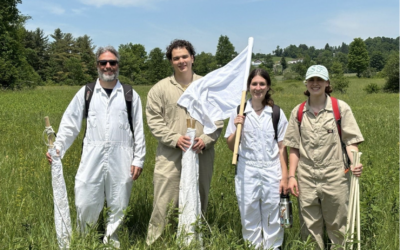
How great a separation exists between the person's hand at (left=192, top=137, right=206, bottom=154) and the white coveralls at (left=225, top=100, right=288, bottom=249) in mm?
408

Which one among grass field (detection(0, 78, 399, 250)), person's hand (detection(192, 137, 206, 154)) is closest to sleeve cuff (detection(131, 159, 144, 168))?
grass field (detection(0, 78, 399, 250))

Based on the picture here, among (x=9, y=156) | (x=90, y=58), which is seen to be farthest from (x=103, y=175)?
(x=90, y=58)

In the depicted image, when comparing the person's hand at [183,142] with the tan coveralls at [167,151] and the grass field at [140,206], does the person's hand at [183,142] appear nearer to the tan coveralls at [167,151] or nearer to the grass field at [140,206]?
the tan coveralls at [167,151]

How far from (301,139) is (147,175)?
11.2 feet

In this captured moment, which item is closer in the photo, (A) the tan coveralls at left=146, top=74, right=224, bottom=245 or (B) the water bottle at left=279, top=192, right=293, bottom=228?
(B) the water bottle at left=279, top=192, right=293, bottom=228

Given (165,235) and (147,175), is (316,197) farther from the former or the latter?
(147,175)

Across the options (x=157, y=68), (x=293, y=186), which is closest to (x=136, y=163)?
(x=293, y=186)

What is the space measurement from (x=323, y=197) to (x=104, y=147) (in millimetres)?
2279

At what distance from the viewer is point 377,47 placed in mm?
189625

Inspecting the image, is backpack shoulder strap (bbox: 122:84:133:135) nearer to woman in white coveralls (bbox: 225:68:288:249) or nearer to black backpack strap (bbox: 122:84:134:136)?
black backpack strap (bbox: 122:84:134:136)

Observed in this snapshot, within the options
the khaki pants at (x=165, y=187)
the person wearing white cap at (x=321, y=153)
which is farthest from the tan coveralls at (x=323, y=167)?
the khaki pants at (x=165, y=187)

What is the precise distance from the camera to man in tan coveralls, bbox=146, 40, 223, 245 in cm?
382

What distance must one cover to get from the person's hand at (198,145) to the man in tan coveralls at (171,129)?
0.05 metres

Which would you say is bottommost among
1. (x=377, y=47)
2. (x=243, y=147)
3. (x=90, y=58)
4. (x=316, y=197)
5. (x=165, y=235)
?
(x=165, y=235)
